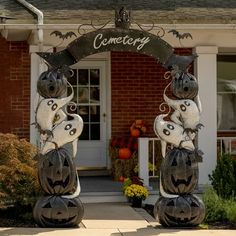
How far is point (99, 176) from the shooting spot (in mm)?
14594

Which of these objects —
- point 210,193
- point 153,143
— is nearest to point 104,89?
point 153,143

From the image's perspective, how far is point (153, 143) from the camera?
42.8 ft

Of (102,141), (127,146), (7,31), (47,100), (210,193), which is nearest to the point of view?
(47,100)

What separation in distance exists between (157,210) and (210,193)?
173cm

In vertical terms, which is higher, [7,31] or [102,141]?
[7,31]

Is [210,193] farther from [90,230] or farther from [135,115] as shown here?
[135,115]

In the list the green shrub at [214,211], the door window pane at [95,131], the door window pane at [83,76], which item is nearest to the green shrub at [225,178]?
the green shrub at [214,211]

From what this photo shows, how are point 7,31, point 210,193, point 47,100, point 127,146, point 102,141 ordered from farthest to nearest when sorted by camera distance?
point 102,141 → point 127,146 → point 7,31 → point 210,193 → point 47,100

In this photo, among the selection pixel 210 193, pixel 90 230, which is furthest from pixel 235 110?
pixel 90 230

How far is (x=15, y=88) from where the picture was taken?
13.6 meters

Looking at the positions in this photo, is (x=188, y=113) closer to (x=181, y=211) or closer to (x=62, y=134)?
(x=181, y=211)

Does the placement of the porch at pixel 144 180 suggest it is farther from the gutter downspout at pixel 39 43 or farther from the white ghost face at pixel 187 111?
the white ghost face at pixel 187 111

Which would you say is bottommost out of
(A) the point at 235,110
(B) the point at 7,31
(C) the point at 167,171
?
(C) the point at 167,171

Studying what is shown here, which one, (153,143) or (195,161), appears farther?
(153,143)
